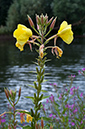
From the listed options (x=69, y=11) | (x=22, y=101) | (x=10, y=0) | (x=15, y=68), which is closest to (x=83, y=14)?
(x=69, y=11)

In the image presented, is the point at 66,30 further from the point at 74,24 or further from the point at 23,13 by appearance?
the point at 74,24

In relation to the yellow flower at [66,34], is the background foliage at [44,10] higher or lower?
higher

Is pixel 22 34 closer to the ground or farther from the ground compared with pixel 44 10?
closer to the ground

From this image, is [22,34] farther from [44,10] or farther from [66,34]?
[44,10]


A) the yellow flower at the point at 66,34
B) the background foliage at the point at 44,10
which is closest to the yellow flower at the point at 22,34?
the yellow flower at the point at 66,34

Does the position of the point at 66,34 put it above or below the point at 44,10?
below

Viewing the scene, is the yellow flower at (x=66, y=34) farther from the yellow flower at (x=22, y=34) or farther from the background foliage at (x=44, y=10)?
the background foliage at (x=44, y=10)

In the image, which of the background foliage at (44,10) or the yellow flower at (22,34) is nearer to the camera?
the yellow flower at (22,34)

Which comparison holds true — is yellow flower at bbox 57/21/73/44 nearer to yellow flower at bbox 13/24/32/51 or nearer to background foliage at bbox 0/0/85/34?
yellow flower at bbox 13/24/32/51

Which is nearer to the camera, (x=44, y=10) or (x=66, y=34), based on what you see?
(x=66, y=34)

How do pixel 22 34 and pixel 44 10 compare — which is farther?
pixel 44 10

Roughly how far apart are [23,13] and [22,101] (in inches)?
979

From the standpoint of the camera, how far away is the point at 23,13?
99.3 ft

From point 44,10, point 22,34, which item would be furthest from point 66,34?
point 44,10
